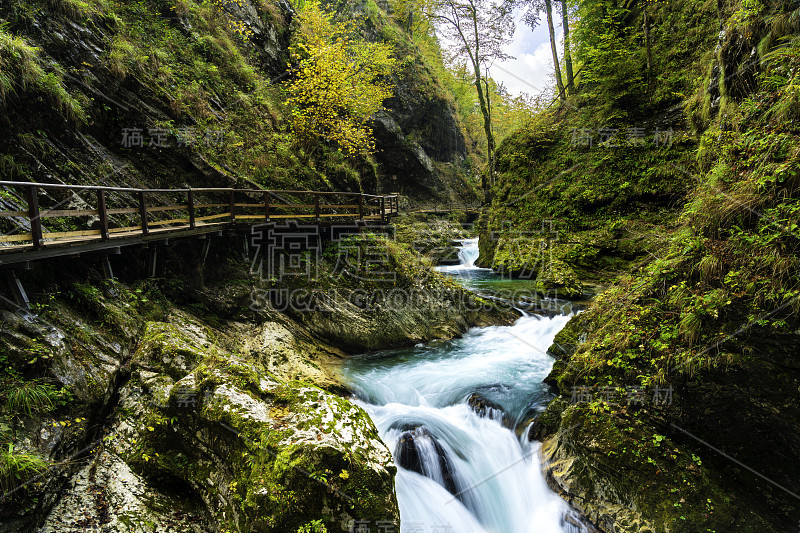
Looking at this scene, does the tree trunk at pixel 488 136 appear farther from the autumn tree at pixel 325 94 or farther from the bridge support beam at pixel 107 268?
the bridge support beam at pixel 107 268

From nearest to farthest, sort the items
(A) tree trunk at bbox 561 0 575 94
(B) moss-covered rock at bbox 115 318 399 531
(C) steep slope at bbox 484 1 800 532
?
(B) moss-covered rock at bbox 115 318 399 531
(C) steep slope at bbox 484 1 800 532
(A) tree trunk at bbox 561 0 575 94

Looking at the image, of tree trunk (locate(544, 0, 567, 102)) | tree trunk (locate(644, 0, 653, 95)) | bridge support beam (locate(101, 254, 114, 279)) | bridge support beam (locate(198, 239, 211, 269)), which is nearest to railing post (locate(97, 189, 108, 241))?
bridge support beam (locate(101, 254, 114, 279))

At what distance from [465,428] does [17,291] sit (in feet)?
23.7

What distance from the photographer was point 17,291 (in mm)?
4387

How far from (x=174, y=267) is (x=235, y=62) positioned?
10.1 metres

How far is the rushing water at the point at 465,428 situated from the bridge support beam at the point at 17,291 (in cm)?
552

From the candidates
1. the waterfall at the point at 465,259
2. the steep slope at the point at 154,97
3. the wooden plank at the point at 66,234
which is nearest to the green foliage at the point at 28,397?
the wooden plank at the point at 66,234

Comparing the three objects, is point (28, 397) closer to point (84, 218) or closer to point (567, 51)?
point (84, 218)

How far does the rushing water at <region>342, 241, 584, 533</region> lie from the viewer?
17.1ft

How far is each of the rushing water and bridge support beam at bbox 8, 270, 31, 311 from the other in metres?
5.52

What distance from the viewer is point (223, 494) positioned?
3734mm

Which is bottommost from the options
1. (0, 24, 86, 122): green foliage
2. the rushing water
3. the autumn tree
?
the rushing water

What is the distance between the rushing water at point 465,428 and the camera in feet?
17.1

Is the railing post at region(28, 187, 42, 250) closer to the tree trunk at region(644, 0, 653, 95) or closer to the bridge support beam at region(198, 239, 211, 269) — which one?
the bridge support beam at region(198, 239, 211, 269)
